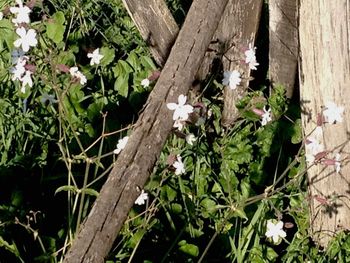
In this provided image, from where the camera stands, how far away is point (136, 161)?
7.54 feet

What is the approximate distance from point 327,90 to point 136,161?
3.87ft

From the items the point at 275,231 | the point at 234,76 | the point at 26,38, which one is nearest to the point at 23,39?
the point at 26,38

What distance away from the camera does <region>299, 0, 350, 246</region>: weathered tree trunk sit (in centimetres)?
317

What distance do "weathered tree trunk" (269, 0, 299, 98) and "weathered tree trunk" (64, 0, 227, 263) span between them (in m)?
1.46

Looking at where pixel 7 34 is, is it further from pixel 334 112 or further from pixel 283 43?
pixel 334 112

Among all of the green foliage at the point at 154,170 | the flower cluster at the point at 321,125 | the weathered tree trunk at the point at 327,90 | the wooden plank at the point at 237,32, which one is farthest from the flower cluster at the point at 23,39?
the wooden plank at the point at 237,32

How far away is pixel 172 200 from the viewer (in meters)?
3.28

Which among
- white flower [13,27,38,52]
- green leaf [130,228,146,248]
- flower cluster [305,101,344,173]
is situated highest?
white flower [13,27,38,52]

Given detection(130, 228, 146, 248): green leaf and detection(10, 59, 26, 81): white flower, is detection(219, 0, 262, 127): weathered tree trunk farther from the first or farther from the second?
detection(10, 59, 26, 81): white flower

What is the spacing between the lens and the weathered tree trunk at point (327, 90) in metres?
3.17

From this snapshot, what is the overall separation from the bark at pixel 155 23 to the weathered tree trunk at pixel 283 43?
0.43 metres

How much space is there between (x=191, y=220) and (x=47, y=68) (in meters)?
1.05

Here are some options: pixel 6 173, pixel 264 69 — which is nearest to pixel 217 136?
pixel 264 69

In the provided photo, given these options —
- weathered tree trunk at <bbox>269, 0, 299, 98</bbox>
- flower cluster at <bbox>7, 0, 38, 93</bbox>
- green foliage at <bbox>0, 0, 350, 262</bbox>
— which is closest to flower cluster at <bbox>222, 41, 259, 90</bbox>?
green foliage at <bbox>0, 0, 350, 262</bbox>
